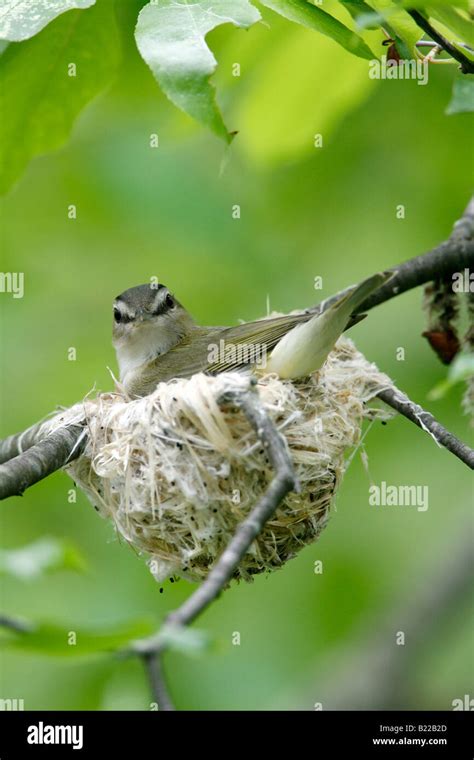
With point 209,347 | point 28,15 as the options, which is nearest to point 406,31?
point 28,15

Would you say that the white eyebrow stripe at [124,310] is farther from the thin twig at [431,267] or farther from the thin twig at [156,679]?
the thin twig at [156,679]

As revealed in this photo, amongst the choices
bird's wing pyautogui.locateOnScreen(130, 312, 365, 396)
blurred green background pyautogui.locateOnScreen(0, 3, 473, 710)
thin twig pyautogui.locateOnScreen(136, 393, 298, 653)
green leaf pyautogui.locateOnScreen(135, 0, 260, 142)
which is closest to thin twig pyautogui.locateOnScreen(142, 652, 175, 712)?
thin twig pyautogui.locateOnScreen(136, 393, 298, 653)

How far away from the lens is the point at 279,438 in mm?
2902

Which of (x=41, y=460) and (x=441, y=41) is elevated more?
(x=441, y=41)

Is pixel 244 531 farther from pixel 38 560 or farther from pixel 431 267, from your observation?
pixel 431 267

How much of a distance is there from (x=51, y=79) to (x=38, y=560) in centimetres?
270

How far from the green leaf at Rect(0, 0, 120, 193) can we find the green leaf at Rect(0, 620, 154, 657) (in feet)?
A: 8.57

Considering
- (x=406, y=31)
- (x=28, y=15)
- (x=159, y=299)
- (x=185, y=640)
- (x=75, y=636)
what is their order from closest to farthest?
(x=185, y=640)
(x=75, y=636)
(x=28, y=15)
(x=406, y=31)
(x=159, y=299)

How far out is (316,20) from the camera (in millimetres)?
2963

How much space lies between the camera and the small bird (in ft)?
13.6

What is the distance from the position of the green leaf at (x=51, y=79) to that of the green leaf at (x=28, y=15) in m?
0.67

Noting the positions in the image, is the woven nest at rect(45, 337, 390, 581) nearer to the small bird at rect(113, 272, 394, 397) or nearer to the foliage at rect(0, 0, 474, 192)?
the small bird at rect(113, 272, 394, 397)

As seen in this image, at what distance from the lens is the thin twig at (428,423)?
3663 mm
